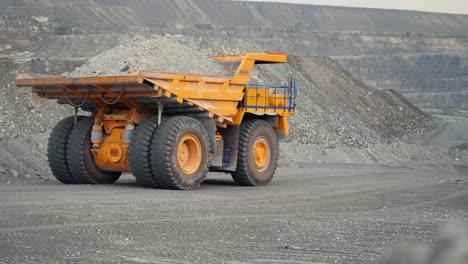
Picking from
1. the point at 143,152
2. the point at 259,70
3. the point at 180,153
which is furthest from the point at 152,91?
the point at 259,70

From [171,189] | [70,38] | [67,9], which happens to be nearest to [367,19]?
[67,9]

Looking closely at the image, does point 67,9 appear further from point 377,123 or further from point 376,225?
point 376,225

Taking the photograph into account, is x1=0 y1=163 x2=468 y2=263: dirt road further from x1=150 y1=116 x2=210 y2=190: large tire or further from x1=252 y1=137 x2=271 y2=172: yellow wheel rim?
x1=252 y1=137 x2=271 y2=172: yellow wheel rim

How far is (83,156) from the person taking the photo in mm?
14391

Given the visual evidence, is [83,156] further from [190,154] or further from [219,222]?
[219,222]

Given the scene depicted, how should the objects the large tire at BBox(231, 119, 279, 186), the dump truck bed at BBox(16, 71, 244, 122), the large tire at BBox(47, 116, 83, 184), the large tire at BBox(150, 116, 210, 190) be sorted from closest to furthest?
the dump truck bed at BBox(16, 71, 244, 122) < the large tire at BBox(150, 116, 210, 190) < the large tire at BBox(47, 116, 83, 184) < the large tire at BBox(231, 119, 279, 186)

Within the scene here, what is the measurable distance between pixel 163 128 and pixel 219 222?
159 inches

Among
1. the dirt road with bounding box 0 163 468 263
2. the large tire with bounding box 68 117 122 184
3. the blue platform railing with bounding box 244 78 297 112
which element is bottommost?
the dirt road with bounding box 0 163 468 263

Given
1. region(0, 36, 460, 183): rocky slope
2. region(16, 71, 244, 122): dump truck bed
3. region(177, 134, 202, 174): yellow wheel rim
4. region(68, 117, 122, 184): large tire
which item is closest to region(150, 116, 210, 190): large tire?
region(177, 134, 202, 174): yellow wheel rim

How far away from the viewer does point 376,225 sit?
9.87 meters

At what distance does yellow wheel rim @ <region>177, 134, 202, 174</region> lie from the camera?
1377 cm

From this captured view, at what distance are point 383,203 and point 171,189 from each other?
349 centimetres

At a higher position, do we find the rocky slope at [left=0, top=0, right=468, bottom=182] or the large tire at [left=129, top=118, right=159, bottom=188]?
the rocky slope at [left=0, top=0, right=468, bottom=182]

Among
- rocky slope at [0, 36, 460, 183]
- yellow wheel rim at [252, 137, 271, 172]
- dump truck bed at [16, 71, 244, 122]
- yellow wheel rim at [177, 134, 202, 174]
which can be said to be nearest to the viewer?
dump truck bed at [16, 71, 244, 122]
